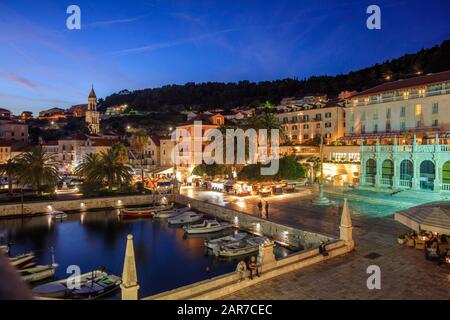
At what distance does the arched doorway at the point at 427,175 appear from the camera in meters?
32.8

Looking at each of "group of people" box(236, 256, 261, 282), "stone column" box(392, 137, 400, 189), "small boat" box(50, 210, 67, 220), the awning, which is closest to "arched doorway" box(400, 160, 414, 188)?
"stone column" box(392, 137, 400, 189)

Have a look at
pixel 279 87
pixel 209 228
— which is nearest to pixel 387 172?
pixel 209 228

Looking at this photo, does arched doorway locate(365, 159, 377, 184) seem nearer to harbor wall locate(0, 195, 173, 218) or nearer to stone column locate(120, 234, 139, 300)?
harbor wall locate(0, 195, 173, 218)

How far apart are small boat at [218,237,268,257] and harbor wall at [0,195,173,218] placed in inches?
860

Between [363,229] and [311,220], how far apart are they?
4.69 meters

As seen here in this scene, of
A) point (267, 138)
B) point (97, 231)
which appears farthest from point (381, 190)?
point (97, 231)

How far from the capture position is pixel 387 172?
1476 inches

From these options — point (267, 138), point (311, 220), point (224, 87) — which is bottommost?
point (311, 220)

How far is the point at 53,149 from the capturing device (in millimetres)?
85750

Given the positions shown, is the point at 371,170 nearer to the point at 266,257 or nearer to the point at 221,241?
the point at 221,241

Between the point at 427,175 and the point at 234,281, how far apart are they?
2958 cm

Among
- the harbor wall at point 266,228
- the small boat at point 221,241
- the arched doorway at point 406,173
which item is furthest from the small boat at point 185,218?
the arched doorway at point 406,173

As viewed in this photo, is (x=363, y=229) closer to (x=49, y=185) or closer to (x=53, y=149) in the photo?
(x=49, y=185)
